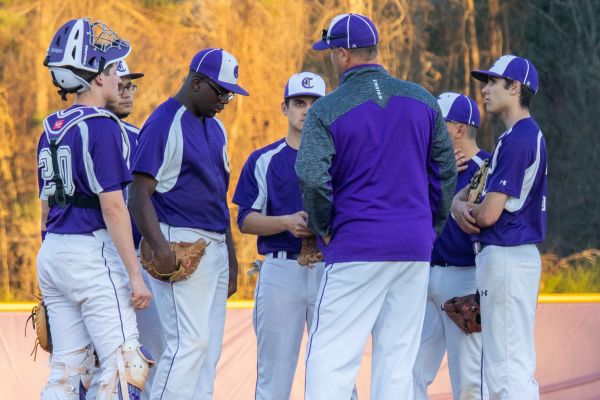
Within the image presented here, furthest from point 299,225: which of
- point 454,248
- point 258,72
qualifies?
Result: point 258,72

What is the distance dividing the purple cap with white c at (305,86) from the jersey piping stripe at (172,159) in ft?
2.83

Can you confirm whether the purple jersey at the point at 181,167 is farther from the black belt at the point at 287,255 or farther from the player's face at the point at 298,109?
the player's face at the point at 298,109

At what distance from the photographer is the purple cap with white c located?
21.0ft

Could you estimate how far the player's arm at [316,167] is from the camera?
4.90m

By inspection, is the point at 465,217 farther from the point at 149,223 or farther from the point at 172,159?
the point at 149,223

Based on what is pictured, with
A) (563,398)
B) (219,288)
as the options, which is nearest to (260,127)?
(563,398)

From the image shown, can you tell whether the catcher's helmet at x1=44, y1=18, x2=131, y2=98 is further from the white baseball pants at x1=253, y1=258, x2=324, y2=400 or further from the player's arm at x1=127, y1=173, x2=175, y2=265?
the white baseball pants at x1=253, y1=258, x2=324, y2=400

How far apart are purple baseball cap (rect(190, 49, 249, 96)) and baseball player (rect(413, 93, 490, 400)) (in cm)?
146

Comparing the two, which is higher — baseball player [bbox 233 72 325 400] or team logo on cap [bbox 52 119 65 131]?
team logo on cap [bbox 52 119 65 131]

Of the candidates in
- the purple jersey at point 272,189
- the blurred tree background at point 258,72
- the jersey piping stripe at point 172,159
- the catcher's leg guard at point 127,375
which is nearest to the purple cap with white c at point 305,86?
the purple jersey at point 272,189

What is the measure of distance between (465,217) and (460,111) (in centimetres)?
82

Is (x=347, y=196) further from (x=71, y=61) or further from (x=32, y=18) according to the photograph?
(x=32, y=18)

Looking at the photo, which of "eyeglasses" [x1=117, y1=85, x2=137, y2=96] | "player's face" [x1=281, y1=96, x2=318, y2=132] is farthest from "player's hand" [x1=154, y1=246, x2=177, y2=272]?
"eyeglasses" [x1=117, y1=85, x2=137, y2=96]

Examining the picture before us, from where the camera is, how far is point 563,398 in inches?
311
